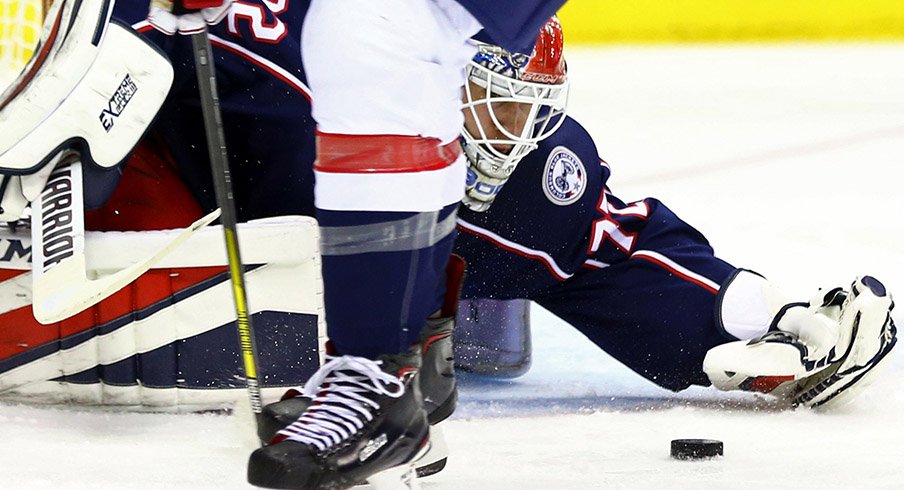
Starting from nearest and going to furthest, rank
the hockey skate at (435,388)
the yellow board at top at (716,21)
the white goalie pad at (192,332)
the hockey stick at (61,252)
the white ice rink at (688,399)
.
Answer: the hockey skate at (435,388), the white ice rink at (688,399), the hockey stick at (61,252), the white goalie pad at (192,332), the yellow board at top at (716,21)

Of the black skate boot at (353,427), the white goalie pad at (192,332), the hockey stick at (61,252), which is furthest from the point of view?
the white goalie pad at (192,332)

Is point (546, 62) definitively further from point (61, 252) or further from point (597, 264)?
point (61, 252)

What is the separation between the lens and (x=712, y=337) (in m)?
1.87

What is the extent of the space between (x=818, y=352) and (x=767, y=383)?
0.08m

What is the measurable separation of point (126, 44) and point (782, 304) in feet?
2.74

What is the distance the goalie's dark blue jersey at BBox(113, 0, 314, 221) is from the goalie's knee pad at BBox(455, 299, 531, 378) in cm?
32

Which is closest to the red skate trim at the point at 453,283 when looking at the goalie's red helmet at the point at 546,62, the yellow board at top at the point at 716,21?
→ the goalie's red helmet at the point at 546,62

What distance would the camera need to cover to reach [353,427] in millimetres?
1171

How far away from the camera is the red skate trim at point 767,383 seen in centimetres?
182

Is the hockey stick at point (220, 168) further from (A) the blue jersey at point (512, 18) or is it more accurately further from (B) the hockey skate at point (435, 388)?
(A) the blue jersey at point (512, 18)

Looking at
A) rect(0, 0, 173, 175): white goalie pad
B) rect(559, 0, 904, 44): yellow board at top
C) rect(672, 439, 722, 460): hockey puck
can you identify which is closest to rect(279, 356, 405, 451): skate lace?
rect(672, 439, 722, 460): hockey puck

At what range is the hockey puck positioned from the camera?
1.48 metres

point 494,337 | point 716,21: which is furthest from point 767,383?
point 716,21

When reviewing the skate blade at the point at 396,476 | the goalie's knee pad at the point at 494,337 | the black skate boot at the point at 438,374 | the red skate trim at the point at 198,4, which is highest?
the red skate trim at the point at 198,4
